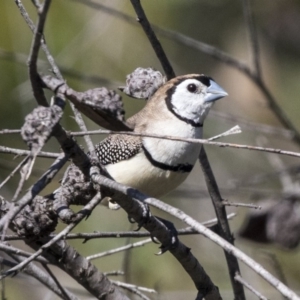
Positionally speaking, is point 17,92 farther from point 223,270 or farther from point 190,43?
point 190,43

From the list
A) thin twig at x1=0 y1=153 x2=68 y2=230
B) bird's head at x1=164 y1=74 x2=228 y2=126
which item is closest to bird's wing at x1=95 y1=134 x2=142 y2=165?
bird's head at x1=164 y1=74 x2=228 y2=126

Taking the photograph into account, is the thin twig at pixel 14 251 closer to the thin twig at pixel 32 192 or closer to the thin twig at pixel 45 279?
the thin twig at pixel 45 279

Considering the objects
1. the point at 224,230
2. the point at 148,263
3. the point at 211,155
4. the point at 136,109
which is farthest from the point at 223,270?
the point at 224,230

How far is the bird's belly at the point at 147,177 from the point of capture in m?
2.99

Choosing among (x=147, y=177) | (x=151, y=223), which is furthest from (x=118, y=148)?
(x=151, y=223)

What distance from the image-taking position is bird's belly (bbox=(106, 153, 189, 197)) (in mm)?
2986

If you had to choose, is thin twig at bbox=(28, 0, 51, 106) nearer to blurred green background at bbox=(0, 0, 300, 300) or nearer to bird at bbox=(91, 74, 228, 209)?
bird at bbox=(91, 74, 228, 209)

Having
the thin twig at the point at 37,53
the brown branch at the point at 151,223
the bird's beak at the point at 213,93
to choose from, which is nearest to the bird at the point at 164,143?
the bird's beak at the point at 213,93

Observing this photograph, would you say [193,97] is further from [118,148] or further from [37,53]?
[37,53]

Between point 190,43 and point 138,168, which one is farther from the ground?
point 190,43

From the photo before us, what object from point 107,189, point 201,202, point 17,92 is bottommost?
point 107,189

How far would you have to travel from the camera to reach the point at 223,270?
184 inches

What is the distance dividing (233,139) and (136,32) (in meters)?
1.18

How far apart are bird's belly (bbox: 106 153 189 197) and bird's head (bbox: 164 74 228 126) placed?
294 millimetres
